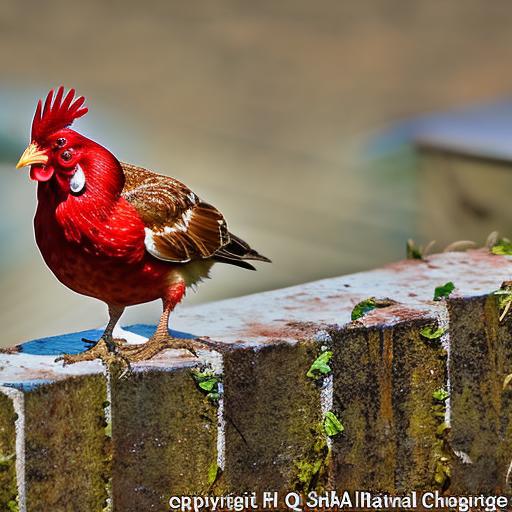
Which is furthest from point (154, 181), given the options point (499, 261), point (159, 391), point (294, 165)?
point (294, 165)

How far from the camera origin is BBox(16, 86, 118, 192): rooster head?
3678mm

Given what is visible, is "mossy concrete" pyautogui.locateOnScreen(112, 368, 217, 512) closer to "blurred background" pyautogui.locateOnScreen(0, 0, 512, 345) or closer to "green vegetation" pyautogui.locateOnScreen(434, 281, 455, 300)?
"green vegetation" pyautogui.locateOnScreen(434, 281, 455, 300)

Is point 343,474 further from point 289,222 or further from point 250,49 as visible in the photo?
point 250,49

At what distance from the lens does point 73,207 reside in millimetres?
3709

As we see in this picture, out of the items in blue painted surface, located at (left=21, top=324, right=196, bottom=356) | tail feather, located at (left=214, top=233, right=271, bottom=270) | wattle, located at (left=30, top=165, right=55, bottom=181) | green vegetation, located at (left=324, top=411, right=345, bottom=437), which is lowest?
green vegetation, located at (left=324, top=411, right=345, bottom=437)

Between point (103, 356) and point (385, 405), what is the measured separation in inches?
33.4

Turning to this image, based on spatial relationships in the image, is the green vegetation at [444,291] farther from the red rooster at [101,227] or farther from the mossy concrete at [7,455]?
the mossy concrete at [7,455]

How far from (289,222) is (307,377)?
5.89 meters

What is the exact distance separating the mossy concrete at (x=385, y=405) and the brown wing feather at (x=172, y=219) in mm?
493

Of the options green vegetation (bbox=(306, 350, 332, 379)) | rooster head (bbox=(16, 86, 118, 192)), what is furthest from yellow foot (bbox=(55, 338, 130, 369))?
green vegetation (bbox=(306, 350, 332, 379))

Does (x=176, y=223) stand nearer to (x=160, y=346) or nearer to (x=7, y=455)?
(x=160, y=346)

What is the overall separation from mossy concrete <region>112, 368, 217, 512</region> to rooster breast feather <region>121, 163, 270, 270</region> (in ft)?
1.45

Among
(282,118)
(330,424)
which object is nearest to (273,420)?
(330,424)

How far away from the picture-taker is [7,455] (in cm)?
334
